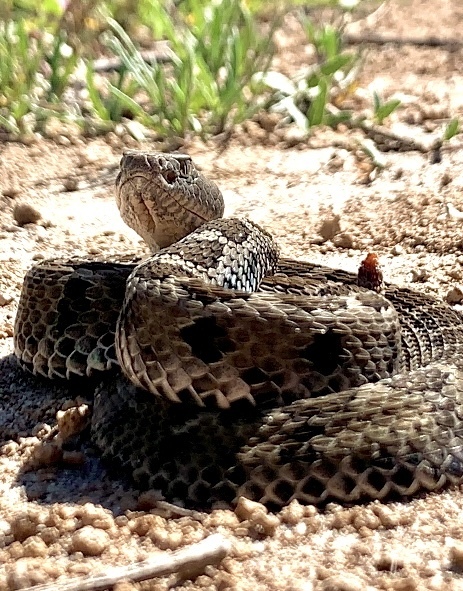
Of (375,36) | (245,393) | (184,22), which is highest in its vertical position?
(375,36)

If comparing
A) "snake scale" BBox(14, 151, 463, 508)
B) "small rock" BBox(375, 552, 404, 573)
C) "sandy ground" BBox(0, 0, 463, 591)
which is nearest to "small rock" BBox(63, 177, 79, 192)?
"sandy ground" BBox(0, 0, 463, 591)

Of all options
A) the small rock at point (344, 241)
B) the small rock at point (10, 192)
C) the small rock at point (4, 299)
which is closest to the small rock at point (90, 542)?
the small rock at point (4, 299)

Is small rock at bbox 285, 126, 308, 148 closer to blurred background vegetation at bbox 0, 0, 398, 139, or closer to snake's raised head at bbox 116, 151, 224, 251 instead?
blurred background vegetation at bbox 0, 0, 398, 139

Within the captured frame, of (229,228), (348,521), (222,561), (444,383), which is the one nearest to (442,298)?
(229,228)

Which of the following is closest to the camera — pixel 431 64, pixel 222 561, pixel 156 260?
pixel 222 561

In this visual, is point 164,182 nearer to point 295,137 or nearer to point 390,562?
point 390,562

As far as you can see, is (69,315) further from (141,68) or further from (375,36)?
(375,36)

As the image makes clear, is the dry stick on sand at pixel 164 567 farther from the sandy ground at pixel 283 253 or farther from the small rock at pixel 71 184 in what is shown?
the small rock at pixel 71 184
